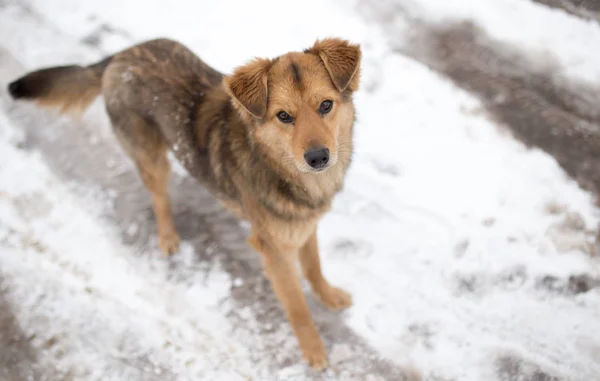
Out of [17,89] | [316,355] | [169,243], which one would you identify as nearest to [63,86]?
[17,89]

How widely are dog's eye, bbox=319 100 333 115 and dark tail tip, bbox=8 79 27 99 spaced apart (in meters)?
2.47

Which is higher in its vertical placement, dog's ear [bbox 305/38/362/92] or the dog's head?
dog's ear [bbox 305/38/362/92]

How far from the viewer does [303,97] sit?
266 cm

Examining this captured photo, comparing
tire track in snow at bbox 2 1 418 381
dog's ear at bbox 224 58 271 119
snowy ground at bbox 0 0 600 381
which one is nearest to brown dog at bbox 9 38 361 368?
dog's ear at bbox 224 58 271 119

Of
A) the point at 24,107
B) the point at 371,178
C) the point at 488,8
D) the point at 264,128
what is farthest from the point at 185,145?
the point at 488,8

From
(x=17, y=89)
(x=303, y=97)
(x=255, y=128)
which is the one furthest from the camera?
(x=17, y=89)

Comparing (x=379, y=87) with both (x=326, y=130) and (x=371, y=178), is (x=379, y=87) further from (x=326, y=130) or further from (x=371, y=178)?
(x=326, y=130)

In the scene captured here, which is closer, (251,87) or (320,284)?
(251,87)

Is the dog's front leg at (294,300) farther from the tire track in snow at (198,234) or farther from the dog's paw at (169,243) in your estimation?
the dog's paw at (169,243)

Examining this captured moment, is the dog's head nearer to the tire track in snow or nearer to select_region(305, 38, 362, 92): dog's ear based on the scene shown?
select_region(305, 38, 362, 92): dog's ear

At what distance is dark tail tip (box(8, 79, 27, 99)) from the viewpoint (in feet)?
11.6

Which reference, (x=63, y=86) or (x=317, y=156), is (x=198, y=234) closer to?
(x=63, y=86)

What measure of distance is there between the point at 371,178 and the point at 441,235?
0.82 m

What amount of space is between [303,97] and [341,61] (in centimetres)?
33
